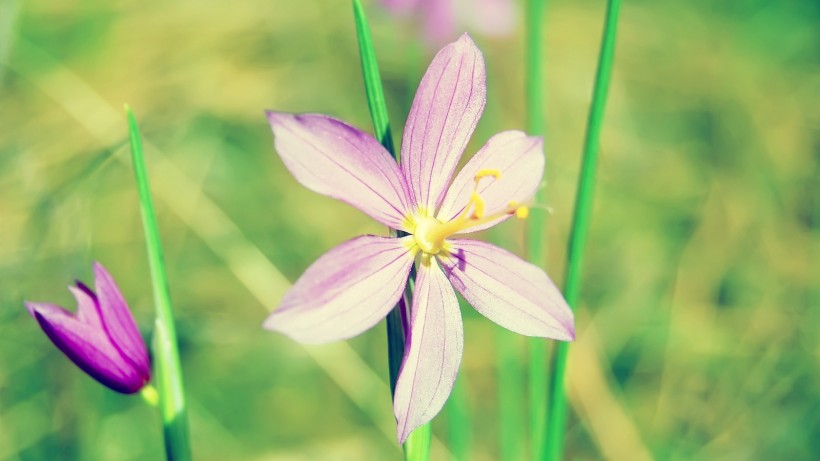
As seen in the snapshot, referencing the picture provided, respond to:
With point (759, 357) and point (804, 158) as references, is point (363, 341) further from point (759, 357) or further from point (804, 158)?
point (804, 158)

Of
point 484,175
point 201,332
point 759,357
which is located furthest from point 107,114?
point 759,357

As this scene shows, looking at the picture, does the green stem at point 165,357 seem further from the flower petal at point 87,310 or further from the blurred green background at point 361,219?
the blurred green background at point 361,219

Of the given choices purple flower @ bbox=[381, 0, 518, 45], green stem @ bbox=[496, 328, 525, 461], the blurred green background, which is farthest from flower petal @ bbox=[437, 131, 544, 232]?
purple flower @ bbox=[381, 0, 518, 45]

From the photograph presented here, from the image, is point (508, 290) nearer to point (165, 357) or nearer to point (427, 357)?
point (427, 357)

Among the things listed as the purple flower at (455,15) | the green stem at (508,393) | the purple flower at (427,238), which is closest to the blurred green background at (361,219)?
the purple flower at (455,15)

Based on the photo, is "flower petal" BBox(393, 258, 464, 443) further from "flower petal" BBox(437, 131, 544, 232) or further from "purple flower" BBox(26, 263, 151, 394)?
"purple flower" BBox(26, 263, 151, 394)

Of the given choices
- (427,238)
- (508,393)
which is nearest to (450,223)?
(427,238)
